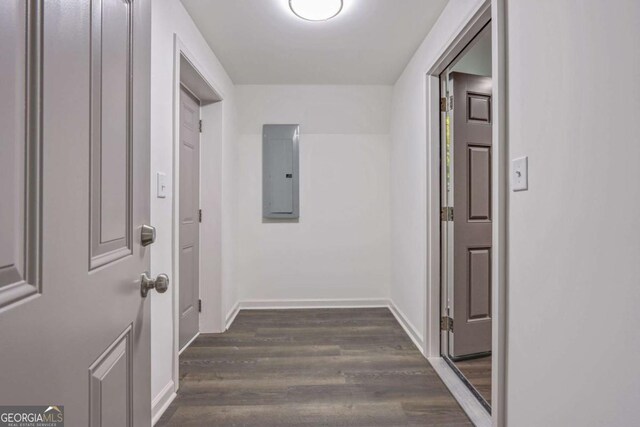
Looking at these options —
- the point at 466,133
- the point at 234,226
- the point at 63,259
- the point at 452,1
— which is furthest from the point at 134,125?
the point at 234,226

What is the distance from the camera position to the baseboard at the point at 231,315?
2840 millimetres

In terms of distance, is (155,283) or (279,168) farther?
(279,168)

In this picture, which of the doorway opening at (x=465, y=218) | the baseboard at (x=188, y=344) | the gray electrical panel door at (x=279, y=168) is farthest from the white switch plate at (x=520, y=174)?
the baseboard at (x=188, y=344)

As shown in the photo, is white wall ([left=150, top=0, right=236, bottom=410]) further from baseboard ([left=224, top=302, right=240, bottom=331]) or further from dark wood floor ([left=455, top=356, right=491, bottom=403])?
dark wood floor ([left=455, top=356, right=491, bottom=403])

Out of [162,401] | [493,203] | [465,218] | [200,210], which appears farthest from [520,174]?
[200,210]

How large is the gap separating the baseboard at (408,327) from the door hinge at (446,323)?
0.21 meters

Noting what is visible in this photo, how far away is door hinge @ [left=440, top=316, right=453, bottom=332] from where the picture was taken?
7.25ft

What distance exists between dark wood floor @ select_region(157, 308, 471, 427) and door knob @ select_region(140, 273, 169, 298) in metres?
1.19

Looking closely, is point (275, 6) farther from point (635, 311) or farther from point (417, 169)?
point (635, 311)

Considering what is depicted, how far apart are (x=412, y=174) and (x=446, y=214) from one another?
518 mm

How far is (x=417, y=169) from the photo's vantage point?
247 centimetres

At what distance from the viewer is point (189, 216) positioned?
2518mm

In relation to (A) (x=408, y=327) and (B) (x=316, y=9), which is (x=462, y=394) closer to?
(A) (x=408, y=327)

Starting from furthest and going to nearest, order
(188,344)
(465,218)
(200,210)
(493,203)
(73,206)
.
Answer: (200,210) → (188,344) → (465,218) → (493,203) → (73,206)
